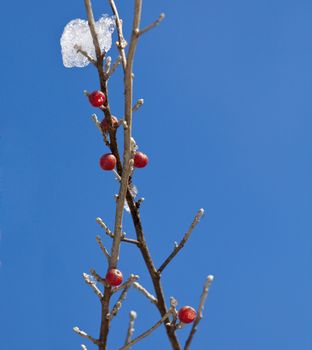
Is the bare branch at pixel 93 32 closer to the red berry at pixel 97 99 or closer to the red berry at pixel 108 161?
the red berry at pixel 97 99

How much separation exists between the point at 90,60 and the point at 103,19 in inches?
10.0

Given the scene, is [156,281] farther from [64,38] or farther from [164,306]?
[64,38]

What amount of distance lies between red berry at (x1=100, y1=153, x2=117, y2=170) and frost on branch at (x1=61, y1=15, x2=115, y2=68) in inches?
10.9

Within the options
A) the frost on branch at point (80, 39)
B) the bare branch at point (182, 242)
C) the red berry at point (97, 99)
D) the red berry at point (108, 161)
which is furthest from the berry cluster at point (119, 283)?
the frost on branch at point (80, 39)

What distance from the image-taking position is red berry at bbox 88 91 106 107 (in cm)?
166

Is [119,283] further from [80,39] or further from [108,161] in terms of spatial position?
[80,39]

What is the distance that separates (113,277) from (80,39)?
0.69 meters

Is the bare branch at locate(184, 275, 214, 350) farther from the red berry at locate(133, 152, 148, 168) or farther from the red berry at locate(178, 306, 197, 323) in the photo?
the red berry at locate(133, 152, 148, 168)

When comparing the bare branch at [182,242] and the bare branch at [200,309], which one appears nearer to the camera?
the bare branch at [200,309]

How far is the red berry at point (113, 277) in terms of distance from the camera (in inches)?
Answer: 59.7

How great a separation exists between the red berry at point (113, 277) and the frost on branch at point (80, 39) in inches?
23.2

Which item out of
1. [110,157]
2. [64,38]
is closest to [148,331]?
[110,157]

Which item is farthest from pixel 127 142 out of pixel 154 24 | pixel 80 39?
pixel 80 39

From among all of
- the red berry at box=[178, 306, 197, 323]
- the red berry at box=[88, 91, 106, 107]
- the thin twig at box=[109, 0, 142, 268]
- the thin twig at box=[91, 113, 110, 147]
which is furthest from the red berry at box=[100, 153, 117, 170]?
the red berry at box=[178, 306, 197, 323]
